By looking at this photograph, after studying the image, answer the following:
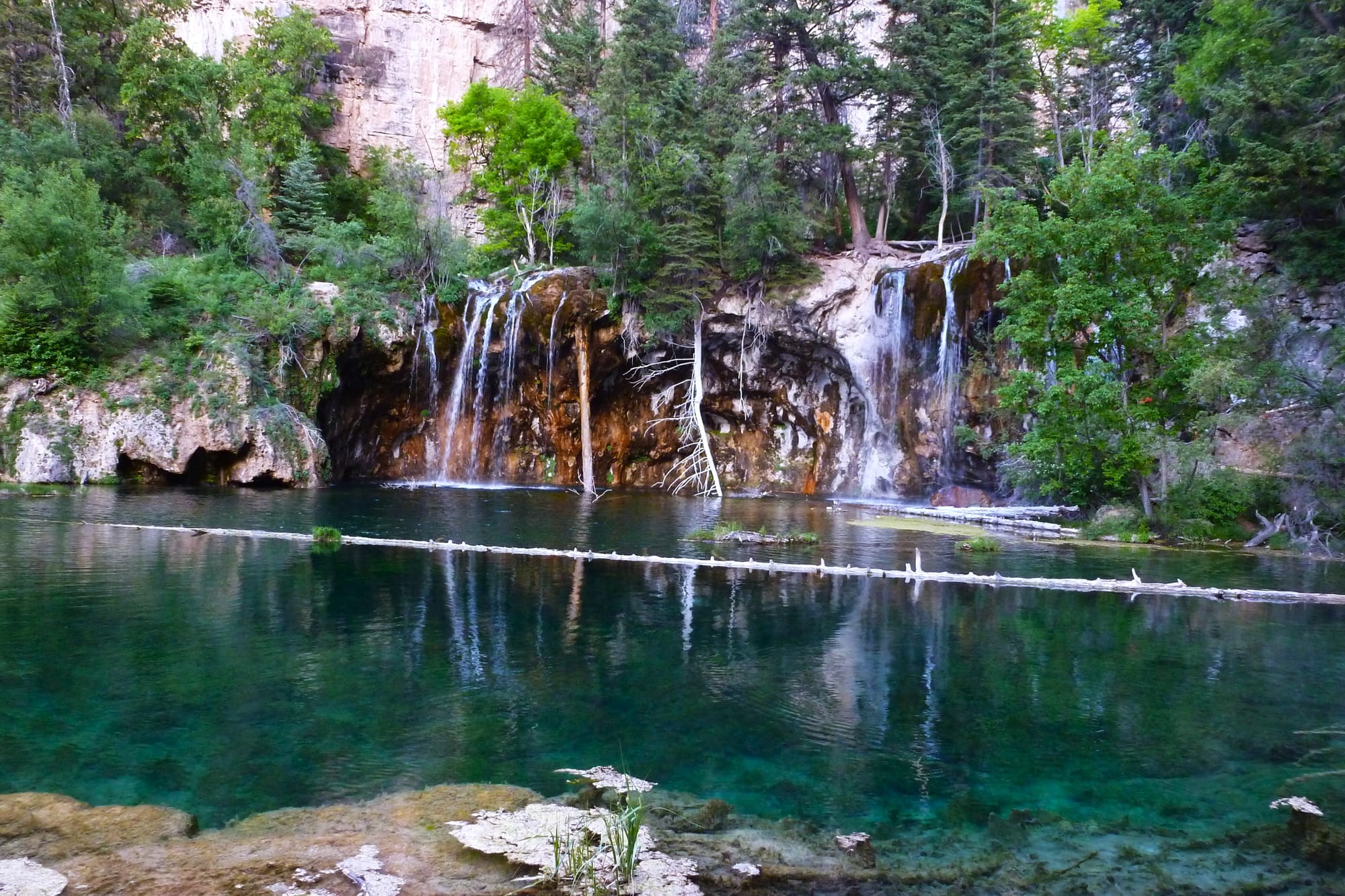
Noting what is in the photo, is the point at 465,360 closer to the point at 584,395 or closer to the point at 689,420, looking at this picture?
the point at 584,395

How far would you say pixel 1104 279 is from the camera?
17.5 meters

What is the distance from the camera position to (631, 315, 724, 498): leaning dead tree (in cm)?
2784

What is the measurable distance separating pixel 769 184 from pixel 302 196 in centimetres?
1759

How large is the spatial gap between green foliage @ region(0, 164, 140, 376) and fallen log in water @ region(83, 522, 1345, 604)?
33.0ft

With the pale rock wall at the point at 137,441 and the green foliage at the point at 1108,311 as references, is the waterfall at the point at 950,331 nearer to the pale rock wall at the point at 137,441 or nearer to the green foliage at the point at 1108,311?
the green foliage at the point at 1108,311

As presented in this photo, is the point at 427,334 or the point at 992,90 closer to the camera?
the point at 992,90

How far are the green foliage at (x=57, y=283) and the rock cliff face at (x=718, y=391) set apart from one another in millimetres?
6488

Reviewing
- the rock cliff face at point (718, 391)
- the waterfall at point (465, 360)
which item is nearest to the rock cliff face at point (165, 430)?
the rock cliff face at point (718, 391)

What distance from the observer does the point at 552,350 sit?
2900 centimetres

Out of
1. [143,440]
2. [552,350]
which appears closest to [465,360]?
[552,350]

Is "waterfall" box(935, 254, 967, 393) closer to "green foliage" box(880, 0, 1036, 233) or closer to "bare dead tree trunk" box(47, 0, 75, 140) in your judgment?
"green foliage" box(880, 0, 1036, 233)

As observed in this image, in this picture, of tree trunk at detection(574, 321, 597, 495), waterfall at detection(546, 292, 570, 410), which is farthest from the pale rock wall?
tree trunk at detection(574, 321, 597, 495)

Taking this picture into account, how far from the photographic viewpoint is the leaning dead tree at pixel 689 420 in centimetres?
2784

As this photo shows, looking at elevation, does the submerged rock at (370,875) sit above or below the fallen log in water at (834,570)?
below
